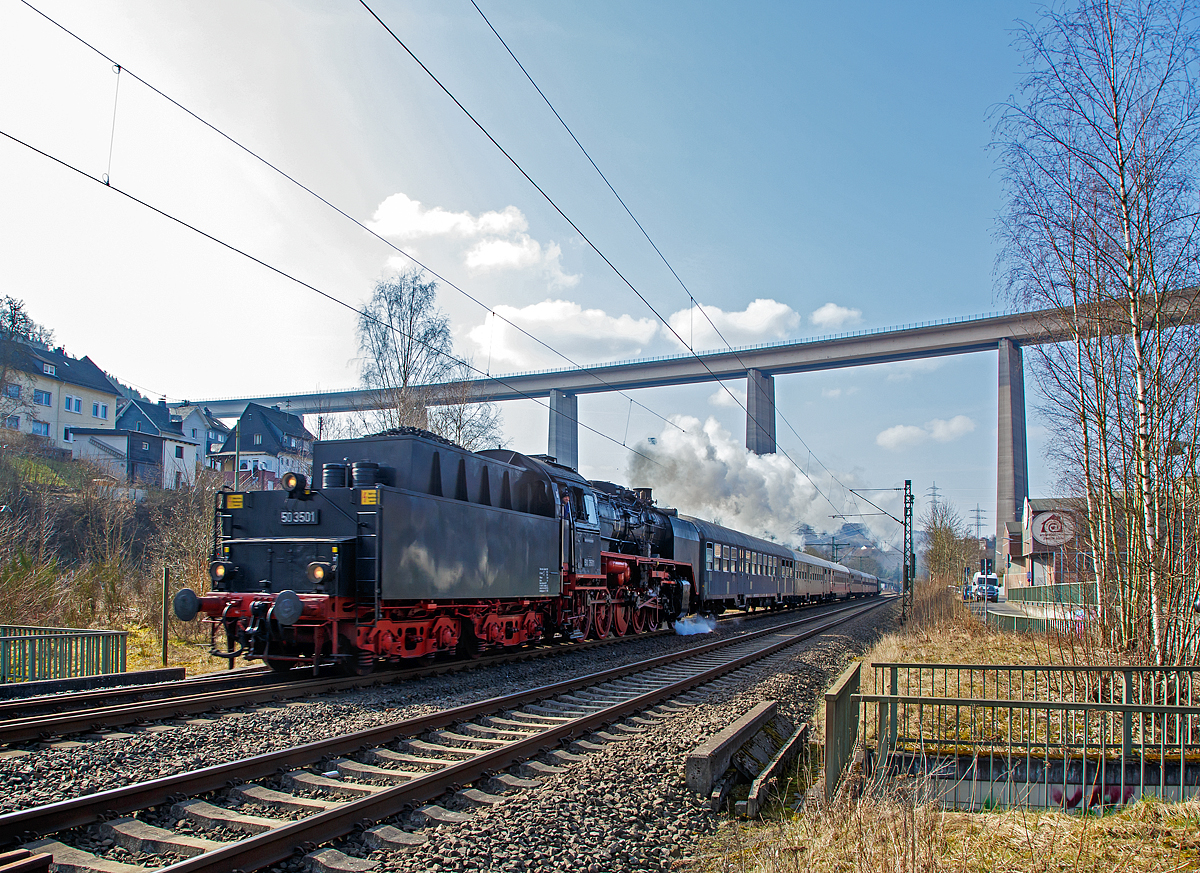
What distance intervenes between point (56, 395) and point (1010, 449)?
63.3 metres

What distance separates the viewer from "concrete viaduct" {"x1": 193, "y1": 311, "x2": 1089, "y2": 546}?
52.9 m

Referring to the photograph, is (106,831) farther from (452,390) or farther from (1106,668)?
(452,390)

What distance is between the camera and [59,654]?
1014 centimetres

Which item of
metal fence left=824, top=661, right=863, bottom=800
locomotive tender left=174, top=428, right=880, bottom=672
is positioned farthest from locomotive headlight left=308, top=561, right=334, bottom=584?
metal fence left=824, top=661, right=863, bottom=800

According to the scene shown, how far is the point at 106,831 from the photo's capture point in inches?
173

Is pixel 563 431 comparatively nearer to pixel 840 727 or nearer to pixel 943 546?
pixel 943 546

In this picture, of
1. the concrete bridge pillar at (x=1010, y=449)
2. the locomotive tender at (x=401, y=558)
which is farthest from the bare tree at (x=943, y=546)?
the locomotive tender at (x=401, y=558)

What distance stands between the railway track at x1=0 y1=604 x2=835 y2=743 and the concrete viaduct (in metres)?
37.2

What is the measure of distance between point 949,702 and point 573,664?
6595 mm

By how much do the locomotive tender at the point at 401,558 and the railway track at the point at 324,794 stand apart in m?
2.50

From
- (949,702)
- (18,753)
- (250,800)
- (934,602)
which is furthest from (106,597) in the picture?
(934,602)

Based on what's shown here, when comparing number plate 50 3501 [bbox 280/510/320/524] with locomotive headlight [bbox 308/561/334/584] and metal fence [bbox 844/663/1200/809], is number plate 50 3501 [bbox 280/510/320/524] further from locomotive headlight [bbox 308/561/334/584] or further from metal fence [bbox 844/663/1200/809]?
metal fence [bbox 844/663/1200/809]

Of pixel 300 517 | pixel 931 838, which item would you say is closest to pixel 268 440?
pixel 300 517

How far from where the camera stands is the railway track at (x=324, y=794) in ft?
13.6
